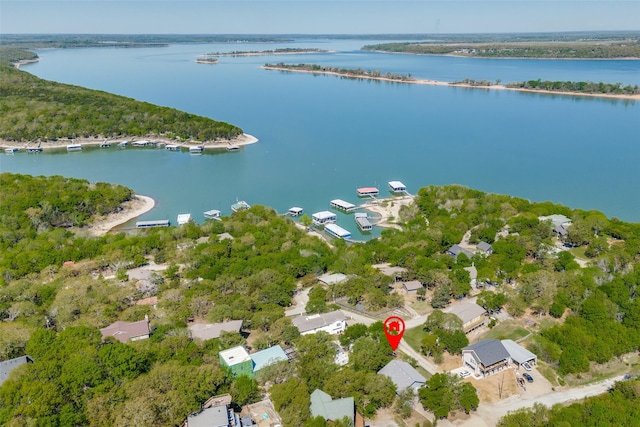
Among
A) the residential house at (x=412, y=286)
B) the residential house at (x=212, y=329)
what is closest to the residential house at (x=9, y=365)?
the residential house at (x=212, y=329)

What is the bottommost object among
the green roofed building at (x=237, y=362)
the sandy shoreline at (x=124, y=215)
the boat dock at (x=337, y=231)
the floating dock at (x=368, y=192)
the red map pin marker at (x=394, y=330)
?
the sandy shoreline at (x=124, y=215)

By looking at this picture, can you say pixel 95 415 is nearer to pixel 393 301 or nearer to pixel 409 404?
pixel 409 404

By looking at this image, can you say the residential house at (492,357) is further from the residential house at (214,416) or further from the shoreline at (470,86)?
the shoreline at (470,86)

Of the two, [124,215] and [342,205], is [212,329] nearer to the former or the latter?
[342,205]

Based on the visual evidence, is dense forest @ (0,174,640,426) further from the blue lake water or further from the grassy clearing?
the blue lake water

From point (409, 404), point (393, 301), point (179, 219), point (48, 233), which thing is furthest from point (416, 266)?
point (48, 233)

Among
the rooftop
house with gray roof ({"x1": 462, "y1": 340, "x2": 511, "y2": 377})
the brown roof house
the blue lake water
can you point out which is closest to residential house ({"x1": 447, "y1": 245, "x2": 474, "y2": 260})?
the blue lake water
